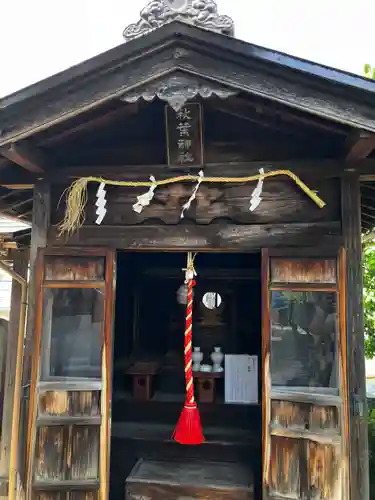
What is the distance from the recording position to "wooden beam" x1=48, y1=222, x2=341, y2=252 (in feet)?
12.9

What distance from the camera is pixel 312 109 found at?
3.43 metres

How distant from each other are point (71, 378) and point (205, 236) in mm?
1828

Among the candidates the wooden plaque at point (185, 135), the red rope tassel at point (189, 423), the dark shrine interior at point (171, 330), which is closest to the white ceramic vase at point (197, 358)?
the dark shrine interior at point (171, 330)

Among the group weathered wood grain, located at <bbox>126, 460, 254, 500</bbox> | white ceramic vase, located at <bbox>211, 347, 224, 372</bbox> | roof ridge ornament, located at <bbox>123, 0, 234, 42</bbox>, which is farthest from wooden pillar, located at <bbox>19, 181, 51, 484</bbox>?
white ceramic vase, located at <bbox>211, 347, 224, 372</bbox>

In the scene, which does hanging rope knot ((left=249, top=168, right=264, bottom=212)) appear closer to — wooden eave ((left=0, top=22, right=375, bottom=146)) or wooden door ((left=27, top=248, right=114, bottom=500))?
wooden eave ((left=0, top=22, right=375, bottom=146))

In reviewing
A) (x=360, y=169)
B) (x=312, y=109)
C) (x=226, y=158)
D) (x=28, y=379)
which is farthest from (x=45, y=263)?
(x=360, y=169)

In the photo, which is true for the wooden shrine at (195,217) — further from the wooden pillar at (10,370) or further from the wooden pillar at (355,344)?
the wooden pillar at (10,370)

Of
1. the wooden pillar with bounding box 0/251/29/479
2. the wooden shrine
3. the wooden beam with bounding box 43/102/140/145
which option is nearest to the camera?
the wooden shrine

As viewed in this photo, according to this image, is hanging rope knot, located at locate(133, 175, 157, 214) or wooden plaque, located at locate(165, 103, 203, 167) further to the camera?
hanging rope knot, located at locate(133, 175, 157, 214)

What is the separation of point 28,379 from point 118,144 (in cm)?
240

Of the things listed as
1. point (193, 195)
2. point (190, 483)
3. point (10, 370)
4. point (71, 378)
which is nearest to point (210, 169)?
point (193, 195)

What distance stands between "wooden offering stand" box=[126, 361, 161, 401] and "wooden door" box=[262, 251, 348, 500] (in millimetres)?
2682

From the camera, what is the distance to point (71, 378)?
4.08 metres

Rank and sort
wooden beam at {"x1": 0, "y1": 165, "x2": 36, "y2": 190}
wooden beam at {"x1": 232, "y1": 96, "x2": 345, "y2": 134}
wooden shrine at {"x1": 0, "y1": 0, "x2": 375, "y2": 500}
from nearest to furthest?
wooden shrine at {"x1": 0, "y1": 0, "x2": 375, "y2": 500}, wooden beam at {"x1": 232, "y1": 96, "x2": 345, "y2": 134}, wooden beam at {"x1": 0, "y1": 165, "x2": 36, "y2": 190}
